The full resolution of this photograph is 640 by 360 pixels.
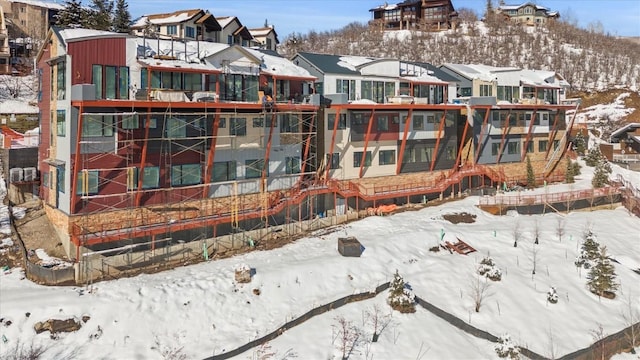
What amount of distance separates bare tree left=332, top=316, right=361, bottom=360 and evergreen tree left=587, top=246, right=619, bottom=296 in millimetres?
15653

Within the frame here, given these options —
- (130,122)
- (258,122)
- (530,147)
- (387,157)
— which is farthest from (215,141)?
(530,147)

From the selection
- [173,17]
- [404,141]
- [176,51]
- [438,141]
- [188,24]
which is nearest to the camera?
[176,51]

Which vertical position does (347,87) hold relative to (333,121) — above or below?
above

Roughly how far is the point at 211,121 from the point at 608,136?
63.3 metres

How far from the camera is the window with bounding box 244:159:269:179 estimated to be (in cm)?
3325

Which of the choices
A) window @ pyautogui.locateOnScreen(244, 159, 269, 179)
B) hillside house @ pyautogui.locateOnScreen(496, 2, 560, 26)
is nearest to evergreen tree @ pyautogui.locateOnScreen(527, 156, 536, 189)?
window @ pyautogui.locateOnScreen(244, 159, 269, 179)

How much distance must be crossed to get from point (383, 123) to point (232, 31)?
29.9 metres

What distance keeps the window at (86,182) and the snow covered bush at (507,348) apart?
2305 cm

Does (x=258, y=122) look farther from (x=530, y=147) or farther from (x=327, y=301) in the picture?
(x=530, y=147)

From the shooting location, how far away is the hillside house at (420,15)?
371 feet

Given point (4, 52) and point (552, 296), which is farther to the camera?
point (4, 52)

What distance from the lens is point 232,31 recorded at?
6081cm

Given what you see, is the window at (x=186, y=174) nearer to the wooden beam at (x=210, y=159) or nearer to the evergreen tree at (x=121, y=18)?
the wooden beam at (x=210, y=159)

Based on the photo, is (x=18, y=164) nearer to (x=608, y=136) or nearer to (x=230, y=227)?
(x=230, y=227)
